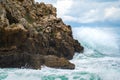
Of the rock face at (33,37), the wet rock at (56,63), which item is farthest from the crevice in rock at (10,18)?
the wet rock at (56,63)

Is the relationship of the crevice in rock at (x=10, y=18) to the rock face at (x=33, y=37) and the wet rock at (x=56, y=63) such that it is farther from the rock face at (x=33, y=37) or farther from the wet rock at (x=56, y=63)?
the wet rock at (x=56, y=63)

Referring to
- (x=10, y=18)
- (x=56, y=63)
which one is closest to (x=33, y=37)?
(x=10, y=18)

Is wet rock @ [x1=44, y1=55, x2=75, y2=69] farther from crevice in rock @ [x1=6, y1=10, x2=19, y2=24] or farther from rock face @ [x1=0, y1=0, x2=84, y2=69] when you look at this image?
crevice in rock @ [x1=6, y1=10, x2=19, y2=24]

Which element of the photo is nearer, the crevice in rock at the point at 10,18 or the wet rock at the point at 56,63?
the wet rock at the point at 56,63

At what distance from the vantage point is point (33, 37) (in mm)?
33719

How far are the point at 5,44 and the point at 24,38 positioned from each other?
1.71 m

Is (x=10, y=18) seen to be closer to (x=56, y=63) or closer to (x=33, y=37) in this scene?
(x=33, y=37)

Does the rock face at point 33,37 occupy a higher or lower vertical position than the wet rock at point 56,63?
higher

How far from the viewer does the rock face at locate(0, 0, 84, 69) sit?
97.1 feet

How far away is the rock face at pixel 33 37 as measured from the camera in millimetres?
29594

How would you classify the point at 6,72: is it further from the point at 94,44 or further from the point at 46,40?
the point at 94,44

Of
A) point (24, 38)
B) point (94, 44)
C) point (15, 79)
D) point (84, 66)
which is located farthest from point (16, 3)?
point (94, 44)

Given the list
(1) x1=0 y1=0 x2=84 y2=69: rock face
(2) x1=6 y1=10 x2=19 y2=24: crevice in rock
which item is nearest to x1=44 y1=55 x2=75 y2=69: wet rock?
(1) x1=0 y1=0 x2=84 y2=69: rock face

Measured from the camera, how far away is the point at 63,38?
37.7 meters
